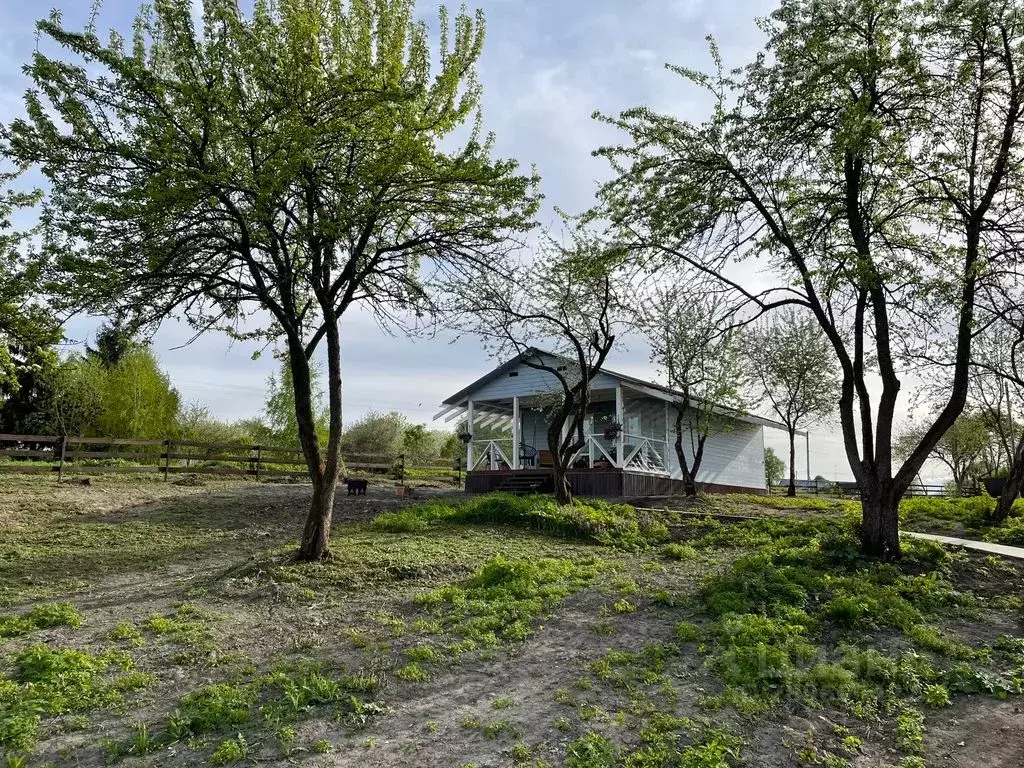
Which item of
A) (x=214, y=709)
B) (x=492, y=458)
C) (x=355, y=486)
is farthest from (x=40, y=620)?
(x=492, y=458)

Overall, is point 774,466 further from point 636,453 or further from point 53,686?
point 53,686

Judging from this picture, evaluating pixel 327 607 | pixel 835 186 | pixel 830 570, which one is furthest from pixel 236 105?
pixel 830 570

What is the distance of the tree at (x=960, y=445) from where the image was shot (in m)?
31.9

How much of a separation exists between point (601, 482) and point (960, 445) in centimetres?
2572

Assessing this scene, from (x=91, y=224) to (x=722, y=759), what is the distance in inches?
337

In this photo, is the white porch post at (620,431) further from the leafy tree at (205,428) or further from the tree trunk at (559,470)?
the leafy tree at (205,428)

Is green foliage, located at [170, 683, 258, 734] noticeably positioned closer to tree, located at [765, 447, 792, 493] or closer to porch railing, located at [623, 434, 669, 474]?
porch railing, located at [623, 434, 669, 474]

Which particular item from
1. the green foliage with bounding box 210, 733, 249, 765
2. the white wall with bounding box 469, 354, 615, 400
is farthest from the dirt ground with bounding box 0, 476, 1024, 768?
the white wall with bounding box 469, 354, 615, 400

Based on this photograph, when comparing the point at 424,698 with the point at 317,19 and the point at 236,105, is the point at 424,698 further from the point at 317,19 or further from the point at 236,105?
the point at 317,19

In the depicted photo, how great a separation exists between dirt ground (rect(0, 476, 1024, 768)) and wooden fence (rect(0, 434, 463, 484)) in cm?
929

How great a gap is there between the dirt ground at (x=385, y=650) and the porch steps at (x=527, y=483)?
871 centimetres

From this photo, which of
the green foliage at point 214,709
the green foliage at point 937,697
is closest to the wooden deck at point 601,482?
the green foliage at point 937,697

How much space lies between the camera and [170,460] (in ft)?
82.3

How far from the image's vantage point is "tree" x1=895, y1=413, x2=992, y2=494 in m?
31.9
